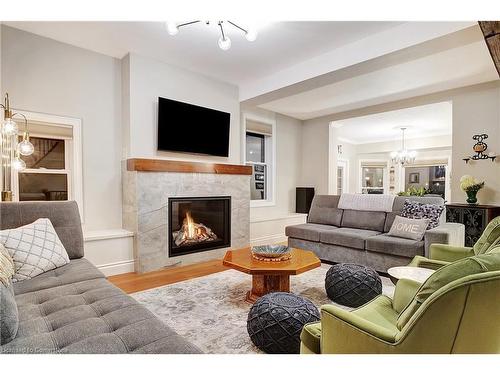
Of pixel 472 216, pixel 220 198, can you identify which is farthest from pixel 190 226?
pixel 472 216

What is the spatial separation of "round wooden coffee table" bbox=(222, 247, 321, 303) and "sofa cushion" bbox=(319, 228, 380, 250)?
1.06 meters

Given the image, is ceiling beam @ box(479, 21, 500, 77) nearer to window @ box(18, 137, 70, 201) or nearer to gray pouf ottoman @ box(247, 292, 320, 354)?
gray pouf ottoman @ box(247, 292, 320, 354)

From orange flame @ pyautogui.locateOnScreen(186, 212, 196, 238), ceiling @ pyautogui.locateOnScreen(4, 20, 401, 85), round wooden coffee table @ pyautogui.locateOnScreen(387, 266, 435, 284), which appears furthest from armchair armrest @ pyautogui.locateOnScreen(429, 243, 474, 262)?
orange flame @ pyautogui.locateOnScreen(186, 212, 196, 238)

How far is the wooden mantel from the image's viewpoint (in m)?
3.42

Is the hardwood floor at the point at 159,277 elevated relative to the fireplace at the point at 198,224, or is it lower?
lower

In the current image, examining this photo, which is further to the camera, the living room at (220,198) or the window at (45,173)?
the window at (45,173)

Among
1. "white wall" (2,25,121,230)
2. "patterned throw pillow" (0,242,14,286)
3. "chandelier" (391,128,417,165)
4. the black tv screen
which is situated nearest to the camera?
"patterned throw pillow" (0,242,14,286)

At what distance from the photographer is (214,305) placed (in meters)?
2.55

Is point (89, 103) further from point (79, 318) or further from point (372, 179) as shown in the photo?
point (372, 179)

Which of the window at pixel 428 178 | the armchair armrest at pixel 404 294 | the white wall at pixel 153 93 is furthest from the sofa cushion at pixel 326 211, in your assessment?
the window at pixel 428 178

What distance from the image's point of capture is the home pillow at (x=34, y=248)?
187 centimetres

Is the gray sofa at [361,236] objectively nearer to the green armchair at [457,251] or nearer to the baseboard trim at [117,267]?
the green armchair at [457,251]

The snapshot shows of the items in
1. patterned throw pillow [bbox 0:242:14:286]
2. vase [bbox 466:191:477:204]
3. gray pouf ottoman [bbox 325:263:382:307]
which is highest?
vase [bbox 466:191:477:204]
